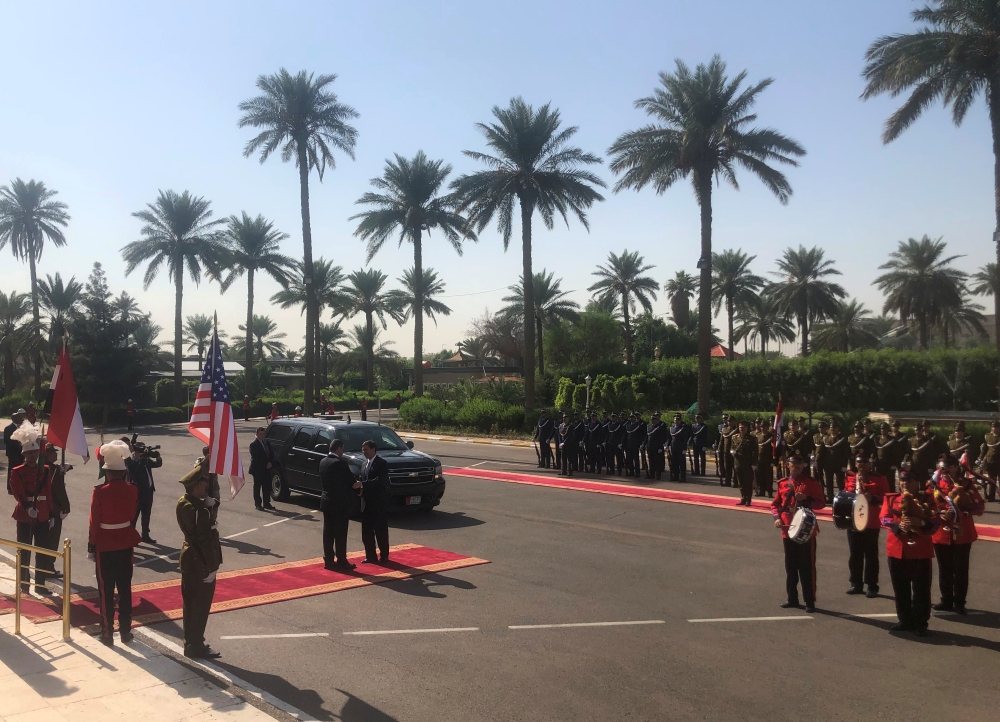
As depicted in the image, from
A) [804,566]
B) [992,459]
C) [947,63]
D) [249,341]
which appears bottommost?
[804,566]

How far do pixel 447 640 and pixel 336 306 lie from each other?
194 feet

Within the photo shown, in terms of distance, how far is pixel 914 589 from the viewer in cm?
803

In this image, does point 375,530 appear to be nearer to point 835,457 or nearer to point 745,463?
point 745,463

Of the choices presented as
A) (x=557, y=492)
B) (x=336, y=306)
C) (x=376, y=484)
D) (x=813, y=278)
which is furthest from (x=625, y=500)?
(x=336, y=306)

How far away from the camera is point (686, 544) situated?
12617mm

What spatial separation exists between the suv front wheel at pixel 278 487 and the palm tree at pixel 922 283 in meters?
44.8

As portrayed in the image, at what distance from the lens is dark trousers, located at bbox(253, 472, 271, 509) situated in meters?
16.2

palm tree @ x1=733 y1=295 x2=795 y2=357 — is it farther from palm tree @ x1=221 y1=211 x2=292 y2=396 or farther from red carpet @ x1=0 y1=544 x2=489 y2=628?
red carpet @ x1=0 y1=544 x2=489 y2=628

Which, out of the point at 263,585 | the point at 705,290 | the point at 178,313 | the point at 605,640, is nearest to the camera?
the point at 605,640

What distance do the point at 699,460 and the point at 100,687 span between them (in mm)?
17973

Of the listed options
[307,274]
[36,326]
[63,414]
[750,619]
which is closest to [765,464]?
[750,619]

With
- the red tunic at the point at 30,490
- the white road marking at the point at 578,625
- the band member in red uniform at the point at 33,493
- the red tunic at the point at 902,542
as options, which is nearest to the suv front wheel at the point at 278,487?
the band member in red uniform at the point at 33,493

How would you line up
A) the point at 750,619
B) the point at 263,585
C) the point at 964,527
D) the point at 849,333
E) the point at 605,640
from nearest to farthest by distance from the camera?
the point at 605,640
the point at 750,619
the point at 964,527
the point at 263,585
the point at 849,333

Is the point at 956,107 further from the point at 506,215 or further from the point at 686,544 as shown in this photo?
the point at 686,544
